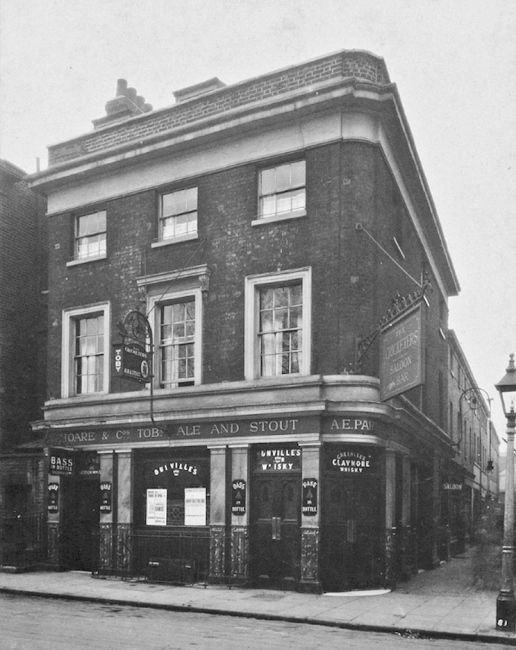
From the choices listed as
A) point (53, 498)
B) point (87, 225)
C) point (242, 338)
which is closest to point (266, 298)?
point (242, 338)

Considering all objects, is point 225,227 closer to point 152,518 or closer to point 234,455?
point 234,455

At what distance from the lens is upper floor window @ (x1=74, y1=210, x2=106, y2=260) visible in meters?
20.1

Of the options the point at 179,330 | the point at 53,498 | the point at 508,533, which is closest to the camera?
the point at 508,533

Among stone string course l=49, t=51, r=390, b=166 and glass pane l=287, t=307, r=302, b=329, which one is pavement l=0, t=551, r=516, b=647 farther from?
stone string course l=49, t=51, r=390, b=166

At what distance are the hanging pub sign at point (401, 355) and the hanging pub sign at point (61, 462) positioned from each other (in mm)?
7861

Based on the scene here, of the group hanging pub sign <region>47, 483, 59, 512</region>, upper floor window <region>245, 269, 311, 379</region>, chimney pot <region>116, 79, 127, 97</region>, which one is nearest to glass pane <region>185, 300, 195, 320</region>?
upper floor window <region>245, 269, 311, 379</region>

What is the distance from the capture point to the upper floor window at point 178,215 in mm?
18594

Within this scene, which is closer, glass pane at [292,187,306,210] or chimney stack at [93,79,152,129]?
glass pane at [292,187,306,210]

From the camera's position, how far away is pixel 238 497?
54.4ft

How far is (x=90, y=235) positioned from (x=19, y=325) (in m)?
4.35

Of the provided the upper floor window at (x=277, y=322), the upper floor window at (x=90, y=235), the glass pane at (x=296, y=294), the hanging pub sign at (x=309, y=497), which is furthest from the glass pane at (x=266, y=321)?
the upper floor window at (x=90, y=235)

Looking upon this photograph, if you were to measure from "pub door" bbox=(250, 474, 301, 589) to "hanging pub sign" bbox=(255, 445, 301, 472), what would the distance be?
17cm

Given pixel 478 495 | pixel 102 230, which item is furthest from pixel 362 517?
pixel 478 495

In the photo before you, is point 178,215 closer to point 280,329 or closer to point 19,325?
point 280,329
